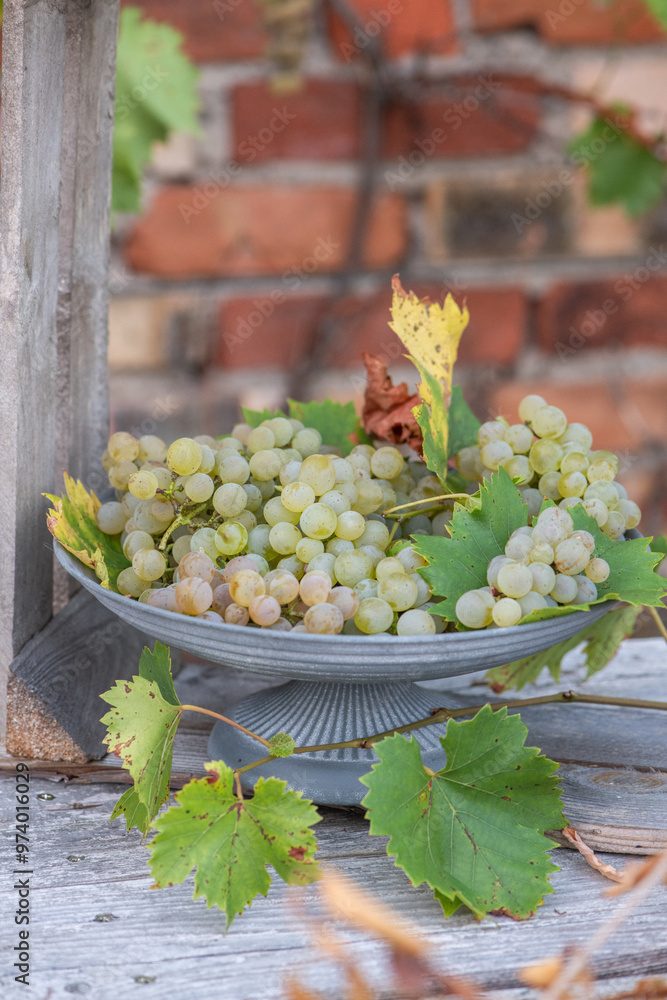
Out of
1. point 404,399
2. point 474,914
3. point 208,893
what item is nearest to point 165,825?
point 208,893

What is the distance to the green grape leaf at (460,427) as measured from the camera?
0.60m

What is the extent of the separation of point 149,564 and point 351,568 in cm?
10

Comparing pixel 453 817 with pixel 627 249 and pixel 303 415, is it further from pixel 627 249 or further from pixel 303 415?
pixel 627 249

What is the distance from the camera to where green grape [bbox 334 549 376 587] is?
0.48 m

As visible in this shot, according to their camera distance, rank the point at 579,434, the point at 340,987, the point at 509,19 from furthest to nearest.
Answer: the point at 509,19, the point at 579,434, the point at 340,987

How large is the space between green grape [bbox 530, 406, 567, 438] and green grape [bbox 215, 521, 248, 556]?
0.18 meters

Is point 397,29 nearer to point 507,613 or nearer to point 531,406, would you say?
point 531,406

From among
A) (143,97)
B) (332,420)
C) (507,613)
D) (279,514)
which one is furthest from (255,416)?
(143,97)

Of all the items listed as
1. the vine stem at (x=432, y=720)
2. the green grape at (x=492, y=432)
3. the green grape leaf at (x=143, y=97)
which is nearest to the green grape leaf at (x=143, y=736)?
the vine stem at (x=432, y=720)

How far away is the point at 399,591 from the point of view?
466 millimetres

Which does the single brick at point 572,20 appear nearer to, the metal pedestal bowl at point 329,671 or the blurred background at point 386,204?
the blurred background at point 386,204

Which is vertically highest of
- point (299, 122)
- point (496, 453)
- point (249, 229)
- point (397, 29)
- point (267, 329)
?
point (397, 29)

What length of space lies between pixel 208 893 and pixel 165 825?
3 cm

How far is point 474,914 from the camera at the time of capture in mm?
449
